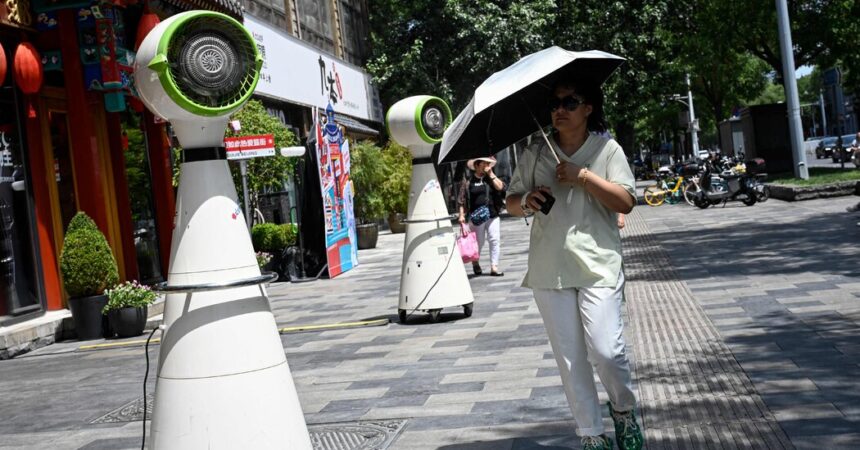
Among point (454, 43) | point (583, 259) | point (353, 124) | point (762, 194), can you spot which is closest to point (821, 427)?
point (583, 259)

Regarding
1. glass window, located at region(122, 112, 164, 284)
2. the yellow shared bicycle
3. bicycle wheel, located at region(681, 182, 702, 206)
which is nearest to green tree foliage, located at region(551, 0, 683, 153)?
the yellow shared bicycle

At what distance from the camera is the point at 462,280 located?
10.1 m

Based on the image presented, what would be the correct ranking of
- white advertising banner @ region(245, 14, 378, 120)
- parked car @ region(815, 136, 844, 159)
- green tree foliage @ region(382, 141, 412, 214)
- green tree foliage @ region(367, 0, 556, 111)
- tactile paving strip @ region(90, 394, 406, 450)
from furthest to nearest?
1. parked car @ region(815, 136, 844, 159)
2. green tree foliage @ region(367, 0, 556, 111)
3. green tree foliage @ region(382, 141, 412, 214)
4. white advertising banner @ region(245, 14, 378, 120)
5. tactile paving strip @ region(90, 394, 406, 450)

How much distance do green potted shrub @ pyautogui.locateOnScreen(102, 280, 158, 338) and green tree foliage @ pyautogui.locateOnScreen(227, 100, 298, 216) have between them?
6277 millimetres

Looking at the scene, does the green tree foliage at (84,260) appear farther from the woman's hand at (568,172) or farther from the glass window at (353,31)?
the glass window at (353,31)

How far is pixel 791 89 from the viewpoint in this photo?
2588cm

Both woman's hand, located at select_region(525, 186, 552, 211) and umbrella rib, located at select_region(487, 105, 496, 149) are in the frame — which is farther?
umbrella rib, located at select_region(487, 105, 496, 149)

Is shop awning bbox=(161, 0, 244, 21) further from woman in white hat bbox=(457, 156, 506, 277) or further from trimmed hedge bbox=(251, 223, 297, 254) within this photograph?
woman in white hat bbox=(457, 156, 506, 277)

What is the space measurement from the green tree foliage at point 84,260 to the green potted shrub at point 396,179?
15.1 metres

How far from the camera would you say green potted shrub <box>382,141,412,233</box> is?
26938 millimetres

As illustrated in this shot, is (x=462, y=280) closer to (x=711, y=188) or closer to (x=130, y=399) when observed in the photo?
(x=130, y=399)

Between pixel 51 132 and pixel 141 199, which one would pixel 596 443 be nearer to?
pixel 51 132

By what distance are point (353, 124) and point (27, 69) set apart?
18735 mm

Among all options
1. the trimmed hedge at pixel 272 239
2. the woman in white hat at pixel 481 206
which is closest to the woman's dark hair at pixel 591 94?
the woman in white hat at pixel 481 206
